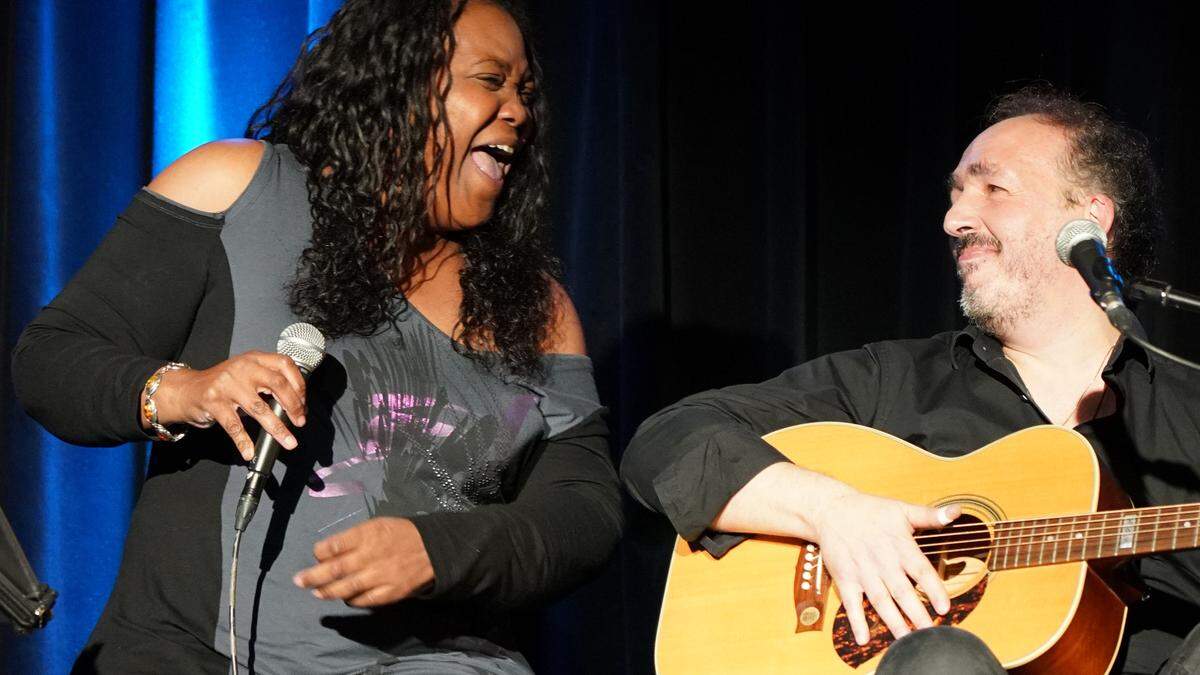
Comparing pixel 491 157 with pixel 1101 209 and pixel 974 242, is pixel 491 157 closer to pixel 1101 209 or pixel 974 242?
pixel 974 242

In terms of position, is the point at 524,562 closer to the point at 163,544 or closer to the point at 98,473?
the point at 163,544

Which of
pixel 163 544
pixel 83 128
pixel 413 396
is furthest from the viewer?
pixel 83 128

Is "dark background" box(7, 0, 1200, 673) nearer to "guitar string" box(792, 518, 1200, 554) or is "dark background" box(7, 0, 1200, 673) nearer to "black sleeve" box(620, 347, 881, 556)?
"black sleeve" box(620, 347, 881, 556)

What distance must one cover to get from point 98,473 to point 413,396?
106 centimetres

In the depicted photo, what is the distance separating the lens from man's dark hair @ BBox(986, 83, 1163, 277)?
2.41 meters

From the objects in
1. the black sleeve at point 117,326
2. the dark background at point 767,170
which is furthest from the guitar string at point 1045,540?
the dark background at point 767,170

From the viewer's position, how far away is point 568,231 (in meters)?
3.38

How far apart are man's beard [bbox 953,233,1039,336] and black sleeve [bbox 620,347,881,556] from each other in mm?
235

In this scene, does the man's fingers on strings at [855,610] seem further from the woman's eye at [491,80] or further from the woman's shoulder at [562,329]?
the woman's eye at [491,80]

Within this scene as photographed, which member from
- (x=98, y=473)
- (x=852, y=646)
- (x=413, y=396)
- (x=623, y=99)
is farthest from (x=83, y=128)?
(x=852, y=646)

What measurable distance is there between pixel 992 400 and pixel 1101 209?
1.47 feet

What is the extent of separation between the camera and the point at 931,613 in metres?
1.88

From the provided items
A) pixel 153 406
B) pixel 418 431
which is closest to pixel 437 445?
pixel 418 431

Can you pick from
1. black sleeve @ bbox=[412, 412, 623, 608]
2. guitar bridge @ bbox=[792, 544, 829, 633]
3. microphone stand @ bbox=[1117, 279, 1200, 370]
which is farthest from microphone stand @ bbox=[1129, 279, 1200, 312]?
black sleeve @ bbox=[412, 412, 623, 608]
